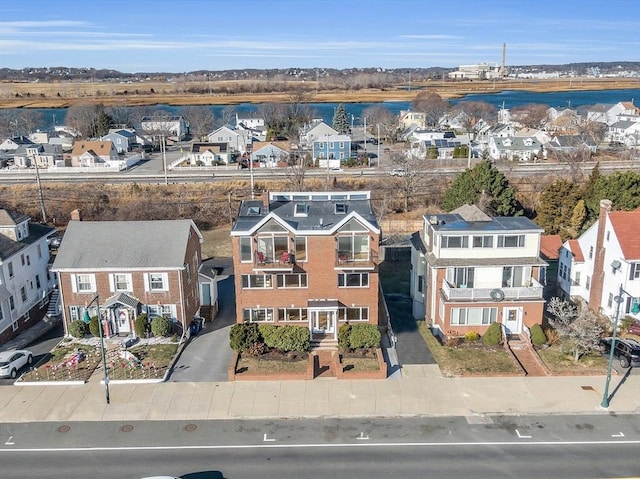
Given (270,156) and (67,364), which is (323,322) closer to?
(67,364)

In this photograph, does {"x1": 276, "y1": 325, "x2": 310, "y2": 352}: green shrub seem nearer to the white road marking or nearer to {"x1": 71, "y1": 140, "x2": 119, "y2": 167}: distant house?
the white road marking

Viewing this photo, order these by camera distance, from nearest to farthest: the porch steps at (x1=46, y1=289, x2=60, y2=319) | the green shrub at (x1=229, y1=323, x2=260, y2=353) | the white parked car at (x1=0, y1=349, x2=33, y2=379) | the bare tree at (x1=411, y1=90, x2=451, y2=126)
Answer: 1. the white parked car at (x1=0, y1=349, x2=33, y2=379)
2. the green shrub at (x1=229, y1=323, x2=260, y2=353)
3. the porch steps at (x1=46, y1=289, x2=60, y2=319)
4. the bare tree at (x1=411, y1=90, x2=451, y2=126)

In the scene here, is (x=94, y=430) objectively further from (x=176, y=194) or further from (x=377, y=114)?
(x=377, y=114)

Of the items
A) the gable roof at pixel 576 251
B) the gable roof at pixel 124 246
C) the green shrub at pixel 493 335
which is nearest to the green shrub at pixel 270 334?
the gable roof at pixel 124 246

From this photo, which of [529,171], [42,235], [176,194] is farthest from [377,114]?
[42,235]

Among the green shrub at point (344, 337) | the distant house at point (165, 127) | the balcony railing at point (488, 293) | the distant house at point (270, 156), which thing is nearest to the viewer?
the green shrub at point (344, 337)

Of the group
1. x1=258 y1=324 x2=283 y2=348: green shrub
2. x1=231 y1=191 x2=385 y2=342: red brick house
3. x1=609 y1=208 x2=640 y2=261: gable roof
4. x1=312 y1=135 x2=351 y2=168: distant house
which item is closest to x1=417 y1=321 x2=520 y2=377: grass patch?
x1=231 y1=191 x2=385 y2=342: red brick house

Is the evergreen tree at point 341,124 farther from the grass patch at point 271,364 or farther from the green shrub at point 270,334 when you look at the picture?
the grass patch at point 271,364
